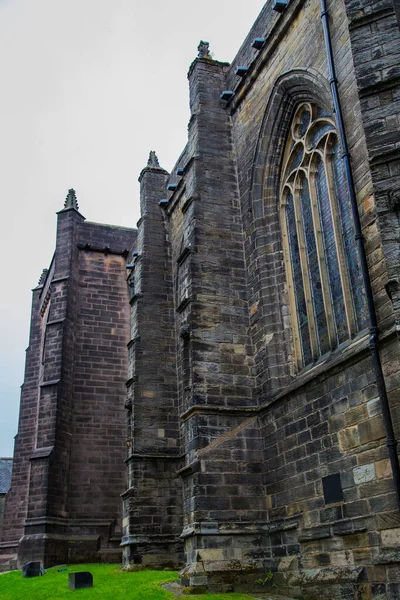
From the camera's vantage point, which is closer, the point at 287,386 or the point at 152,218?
the point at 287,386

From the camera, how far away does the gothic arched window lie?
9622 mm

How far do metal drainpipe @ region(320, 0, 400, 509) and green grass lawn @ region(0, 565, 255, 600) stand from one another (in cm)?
345

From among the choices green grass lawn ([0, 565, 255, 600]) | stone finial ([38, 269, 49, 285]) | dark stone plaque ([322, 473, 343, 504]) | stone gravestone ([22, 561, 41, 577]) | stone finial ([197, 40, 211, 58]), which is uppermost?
stone finial ([38, 269, 49, 285])

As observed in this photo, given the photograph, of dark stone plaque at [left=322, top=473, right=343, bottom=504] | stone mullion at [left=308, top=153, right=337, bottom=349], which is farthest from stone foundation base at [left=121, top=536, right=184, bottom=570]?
stone mullion at [left=308, top=153, right=337, bottom=349]

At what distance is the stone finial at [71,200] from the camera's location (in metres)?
22.9

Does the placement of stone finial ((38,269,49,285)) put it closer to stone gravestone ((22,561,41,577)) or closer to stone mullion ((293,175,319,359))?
stone gravestone ((22,561,41,577))

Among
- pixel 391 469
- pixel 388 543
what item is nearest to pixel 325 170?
pixel 391 469

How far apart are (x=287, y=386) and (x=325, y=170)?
3.53 meters

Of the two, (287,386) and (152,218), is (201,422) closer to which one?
(287,386)

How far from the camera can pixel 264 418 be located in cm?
1080

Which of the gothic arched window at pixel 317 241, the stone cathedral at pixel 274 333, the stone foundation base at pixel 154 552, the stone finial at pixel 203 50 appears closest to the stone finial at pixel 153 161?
the stone cathedral at pixel 274 333

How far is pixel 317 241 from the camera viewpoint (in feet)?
34.3

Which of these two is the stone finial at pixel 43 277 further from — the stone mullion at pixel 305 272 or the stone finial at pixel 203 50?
the stone mullion at pixel 305 272

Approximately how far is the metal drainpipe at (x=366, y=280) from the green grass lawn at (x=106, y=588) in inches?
136
